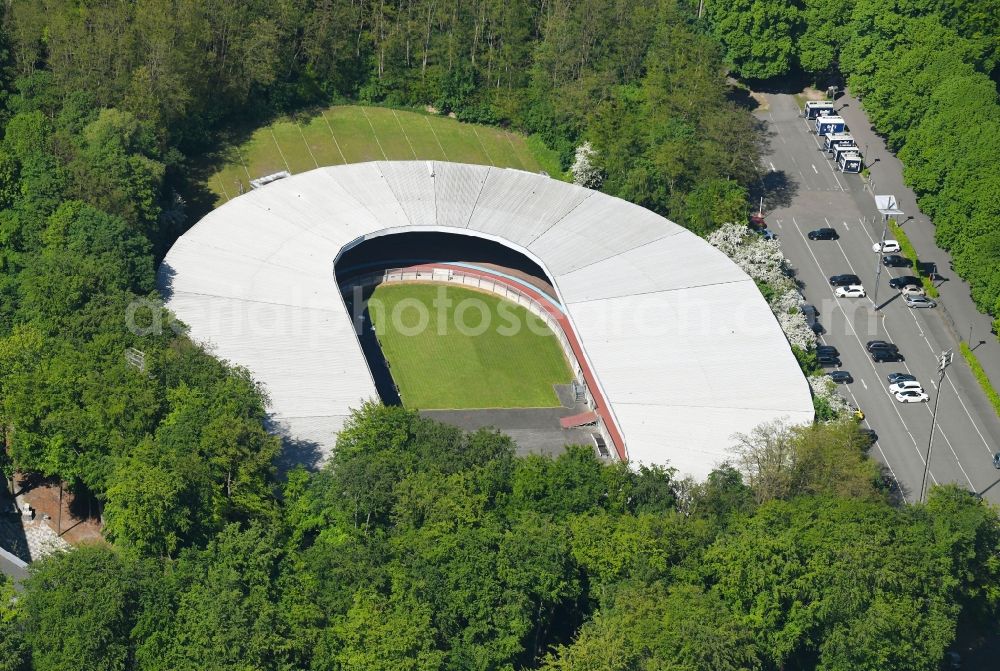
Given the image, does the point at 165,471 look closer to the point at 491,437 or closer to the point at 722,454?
the point at 491,437

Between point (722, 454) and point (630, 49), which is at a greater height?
point (630, 49)

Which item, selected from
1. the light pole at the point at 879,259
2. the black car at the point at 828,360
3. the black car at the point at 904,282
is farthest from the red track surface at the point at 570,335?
the black car at the point at 904,282

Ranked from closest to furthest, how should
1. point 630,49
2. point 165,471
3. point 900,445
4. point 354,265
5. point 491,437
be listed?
point 165,471, point 491,437, point 900,445, point 354,265, point 630,49

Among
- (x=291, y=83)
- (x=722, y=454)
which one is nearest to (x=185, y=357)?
(x=722, y=454)

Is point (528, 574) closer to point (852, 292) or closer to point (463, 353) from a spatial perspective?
point (463, 353)

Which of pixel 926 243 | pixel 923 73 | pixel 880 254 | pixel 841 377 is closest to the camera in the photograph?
pixel 841 377

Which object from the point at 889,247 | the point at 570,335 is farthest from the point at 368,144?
the point at 889,247
